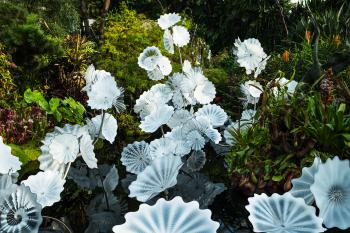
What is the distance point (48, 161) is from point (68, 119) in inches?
112

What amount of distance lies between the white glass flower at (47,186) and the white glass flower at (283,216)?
814 mm

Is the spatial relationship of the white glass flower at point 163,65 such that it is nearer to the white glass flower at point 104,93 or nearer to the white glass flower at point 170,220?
the white glass flower at point 104,93

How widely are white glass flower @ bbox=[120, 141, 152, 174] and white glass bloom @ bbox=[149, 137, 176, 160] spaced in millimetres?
63

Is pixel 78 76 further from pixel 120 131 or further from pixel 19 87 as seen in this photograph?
pixel 120 131

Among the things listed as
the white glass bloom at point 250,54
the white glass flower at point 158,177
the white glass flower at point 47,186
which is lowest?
the white glass flower at point 158,177

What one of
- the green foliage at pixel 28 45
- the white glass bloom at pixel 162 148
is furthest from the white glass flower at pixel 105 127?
the green foliage at pixel 28 45

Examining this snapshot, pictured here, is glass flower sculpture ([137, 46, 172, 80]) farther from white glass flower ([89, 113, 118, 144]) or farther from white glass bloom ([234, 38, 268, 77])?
white glass flower ([89, 113, 118, 144])

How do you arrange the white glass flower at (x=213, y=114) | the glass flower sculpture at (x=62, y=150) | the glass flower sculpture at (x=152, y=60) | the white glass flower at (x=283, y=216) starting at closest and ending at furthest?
the white glass flower at (x=283, y=216)
the glass flower sculpture at (x=62, y=150)
the white glass flower at (x=213, y=114)
the glass flower sculpture at (x=152, y=60)

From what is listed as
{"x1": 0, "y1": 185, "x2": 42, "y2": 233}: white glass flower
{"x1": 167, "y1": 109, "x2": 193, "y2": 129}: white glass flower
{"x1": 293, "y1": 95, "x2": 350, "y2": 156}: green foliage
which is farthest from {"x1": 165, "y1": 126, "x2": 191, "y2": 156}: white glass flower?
{"x1": 0, "y1": 185, "x2": 42, "y2": 233}: white glass flower

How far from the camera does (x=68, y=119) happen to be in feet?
16.5

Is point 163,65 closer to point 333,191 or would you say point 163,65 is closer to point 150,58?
point 150,58

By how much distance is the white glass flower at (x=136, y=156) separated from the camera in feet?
8.17

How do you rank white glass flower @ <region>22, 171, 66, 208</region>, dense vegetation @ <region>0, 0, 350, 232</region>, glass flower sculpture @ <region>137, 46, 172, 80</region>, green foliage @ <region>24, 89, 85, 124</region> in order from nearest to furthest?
1. white glass flower @ <region>22, 171, 66, 208</region>
2. dense vegetation @ <region>0, 0, 350, 232</region>
3. glass flower sculpture @ <region>137, 46, 172, 80</region>
4. green foliage @ <region>24, 89, 85, 124</region>

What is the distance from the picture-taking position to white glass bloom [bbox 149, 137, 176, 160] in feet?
7.81
